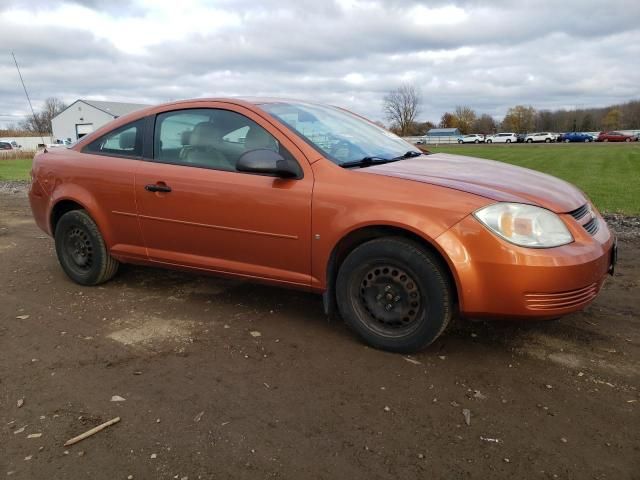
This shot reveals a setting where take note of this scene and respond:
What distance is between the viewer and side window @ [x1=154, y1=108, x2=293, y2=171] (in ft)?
12.5

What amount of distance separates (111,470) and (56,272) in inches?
144

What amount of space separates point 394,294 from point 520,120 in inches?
4453

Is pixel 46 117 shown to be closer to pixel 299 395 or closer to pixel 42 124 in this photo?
pixel 42 124

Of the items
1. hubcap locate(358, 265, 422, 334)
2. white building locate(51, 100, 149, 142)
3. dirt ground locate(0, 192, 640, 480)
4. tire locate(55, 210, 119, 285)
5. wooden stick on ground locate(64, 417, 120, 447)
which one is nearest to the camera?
dirt ground locate(0, 192, 640, 480)

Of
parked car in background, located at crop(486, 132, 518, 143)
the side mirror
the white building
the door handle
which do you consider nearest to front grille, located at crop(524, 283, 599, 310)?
the side mirror

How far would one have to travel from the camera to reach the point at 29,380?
311 cm

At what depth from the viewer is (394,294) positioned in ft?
10.8

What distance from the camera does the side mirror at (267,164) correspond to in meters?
3.45

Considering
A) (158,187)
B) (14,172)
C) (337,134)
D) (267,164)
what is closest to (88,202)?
(158,187)

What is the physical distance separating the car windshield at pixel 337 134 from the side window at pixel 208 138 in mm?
206

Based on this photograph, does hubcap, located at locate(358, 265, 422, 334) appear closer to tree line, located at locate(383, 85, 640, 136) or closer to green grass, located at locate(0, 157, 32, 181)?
green grass, located at locate(0, 157, 32, 181)

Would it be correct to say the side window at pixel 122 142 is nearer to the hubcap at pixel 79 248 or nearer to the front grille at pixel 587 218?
the hubcap at pixel 79 248

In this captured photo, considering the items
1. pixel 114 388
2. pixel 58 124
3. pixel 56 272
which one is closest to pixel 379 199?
pixel 114 388

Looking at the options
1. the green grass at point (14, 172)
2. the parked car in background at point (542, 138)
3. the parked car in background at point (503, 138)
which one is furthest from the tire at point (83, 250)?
the parked car in background at point (503, 138)
